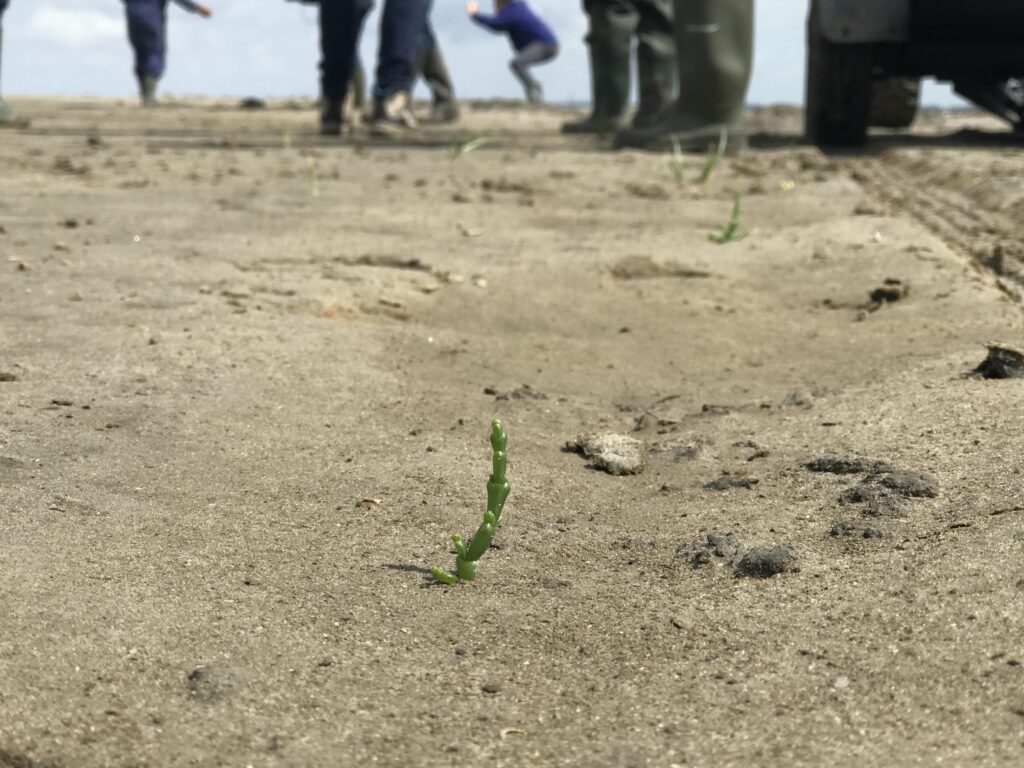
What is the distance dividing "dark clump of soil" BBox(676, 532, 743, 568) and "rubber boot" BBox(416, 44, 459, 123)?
8211 millimetres

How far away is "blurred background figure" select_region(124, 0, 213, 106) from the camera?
39.0ft

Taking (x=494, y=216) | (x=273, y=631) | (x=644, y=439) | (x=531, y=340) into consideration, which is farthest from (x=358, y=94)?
(x=273, y=631)

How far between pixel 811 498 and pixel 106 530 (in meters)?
0.82

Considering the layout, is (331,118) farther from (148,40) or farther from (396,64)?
(148,40)

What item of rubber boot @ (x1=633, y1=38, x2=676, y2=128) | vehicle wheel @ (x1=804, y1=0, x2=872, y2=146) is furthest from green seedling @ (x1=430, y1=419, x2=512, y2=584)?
rubber boot @ (x1=633, y1=38, x2=676, y2=128)

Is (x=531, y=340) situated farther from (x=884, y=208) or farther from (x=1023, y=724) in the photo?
(x=884, y=208)

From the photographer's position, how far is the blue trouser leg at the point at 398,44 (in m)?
6.58

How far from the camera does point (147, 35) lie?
39.2 ft

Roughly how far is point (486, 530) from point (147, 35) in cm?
1152

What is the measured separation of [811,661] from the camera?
3.89 feet

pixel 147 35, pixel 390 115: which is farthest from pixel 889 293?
pixel 147 35

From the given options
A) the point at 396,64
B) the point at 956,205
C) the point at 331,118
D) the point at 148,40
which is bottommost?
the point at 956,205

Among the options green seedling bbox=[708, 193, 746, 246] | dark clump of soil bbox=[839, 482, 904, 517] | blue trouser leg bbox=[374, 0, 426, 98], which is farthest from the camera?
blue trouser leg bbox=[374, 0, 426, 98]

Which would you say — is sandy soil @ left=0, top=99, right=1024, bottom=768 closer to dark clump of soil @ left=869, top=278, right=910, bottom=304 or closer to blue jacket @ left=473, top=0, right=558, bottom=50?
dark clump of soil @ left=869, top=278, right=910, bottom=304
